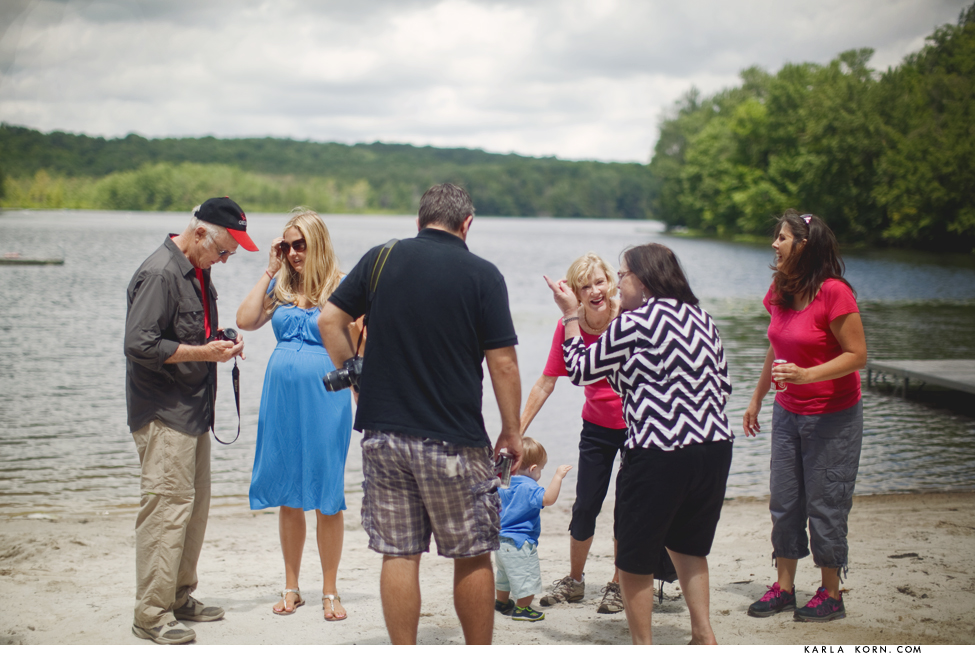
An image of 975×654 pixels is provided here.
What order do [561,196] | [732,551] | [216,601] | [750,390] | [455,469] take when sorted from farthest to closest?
[561,196]
[750,390]
[732,551]
[216,601]
[455,469]

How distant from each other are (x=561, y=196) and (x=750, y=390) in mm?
162795

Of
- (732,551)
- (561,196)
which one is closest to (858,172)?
(732,551)

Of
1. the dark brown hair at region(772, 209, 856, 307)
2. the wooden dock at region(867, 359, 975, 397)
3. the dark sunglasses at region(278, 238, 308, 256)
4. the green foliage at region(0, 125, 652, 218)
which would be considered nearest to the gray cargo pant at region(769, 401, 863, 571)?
the dark brown hair at region(772, 209, 856, 307)

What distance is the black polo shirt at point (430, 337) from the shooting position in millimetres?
3059

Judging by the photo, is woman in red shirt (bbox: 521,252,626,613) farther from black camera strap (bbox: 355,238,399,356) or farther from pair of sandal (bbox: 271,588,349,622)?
black camera strap (bbox: 355,238,399,356)

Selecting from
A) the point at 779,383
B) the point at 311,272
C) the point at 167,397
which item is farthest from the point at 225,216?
the point at 779,383

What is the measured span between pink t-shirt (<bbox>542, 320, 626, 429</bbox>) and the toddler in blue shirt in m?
0.33

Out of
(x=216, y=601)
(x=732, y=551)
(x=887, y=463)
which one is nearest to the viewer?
(x=216, y=601)

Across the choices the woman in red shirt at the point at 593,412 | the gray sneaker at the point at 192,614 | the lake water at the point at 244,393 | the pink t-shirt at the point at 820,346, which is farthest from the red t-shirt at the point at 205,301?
the lake water at the point at 244,393

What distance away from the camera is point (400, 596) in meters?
3.17

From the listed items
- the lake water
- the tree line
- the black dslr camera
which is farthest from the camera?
the tree line

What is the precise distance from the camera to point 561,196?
563ft

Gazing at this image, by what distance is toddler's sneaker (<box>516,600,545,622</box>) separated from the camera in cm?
420

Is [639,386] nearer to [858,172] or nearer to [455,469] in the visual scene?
[455,469]
